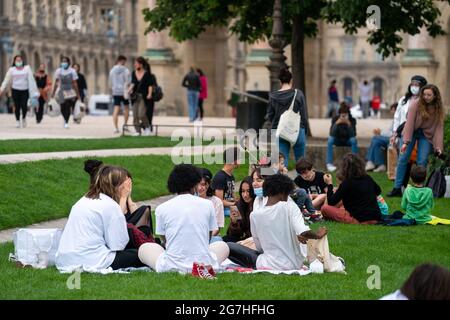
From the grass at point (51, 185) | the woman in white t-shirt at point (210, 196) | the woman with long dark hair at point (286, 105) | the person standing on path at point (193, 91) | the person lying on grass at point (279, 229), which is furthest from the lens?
the person standing on path at point (193, 91)

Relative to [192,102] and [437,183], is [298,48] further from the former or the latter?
[437,183]

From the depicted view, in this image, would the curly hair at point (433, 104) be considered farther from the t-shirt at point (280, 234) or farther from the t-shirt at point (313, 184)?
the t-shirt at point (280, 234)

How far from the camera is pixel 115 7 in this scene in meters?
123

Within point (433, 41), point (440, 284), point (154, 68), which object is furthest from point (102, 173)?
point (154, 68)

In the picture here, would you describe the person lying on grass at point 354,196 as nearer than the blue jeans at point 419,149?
Yes

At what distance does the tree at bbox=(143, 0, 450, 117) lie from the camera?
32188 millimetres

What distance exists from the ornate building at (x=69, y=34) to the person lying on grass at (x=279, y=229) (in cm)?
7595

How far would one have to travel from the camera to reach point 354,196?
18375 millimetres

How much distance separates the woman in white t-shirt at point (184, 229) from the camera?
14.0 meters

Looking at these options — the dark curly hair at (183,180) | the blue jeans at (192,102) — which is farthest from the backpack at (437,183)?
Answer: the blue jeans at (192,102)

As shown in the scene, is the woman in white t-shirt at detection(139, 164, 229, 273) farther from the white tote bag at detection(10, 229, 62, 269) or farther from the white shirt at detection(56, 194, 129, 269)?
the white tote bag at detection(10, 229, 62, 269)

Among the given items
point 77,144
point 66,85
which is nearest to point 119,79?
point 66,85

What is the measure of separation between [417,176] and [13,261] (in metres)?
5.69

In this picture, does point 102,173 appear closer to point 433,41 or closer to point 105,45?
point 433,41
